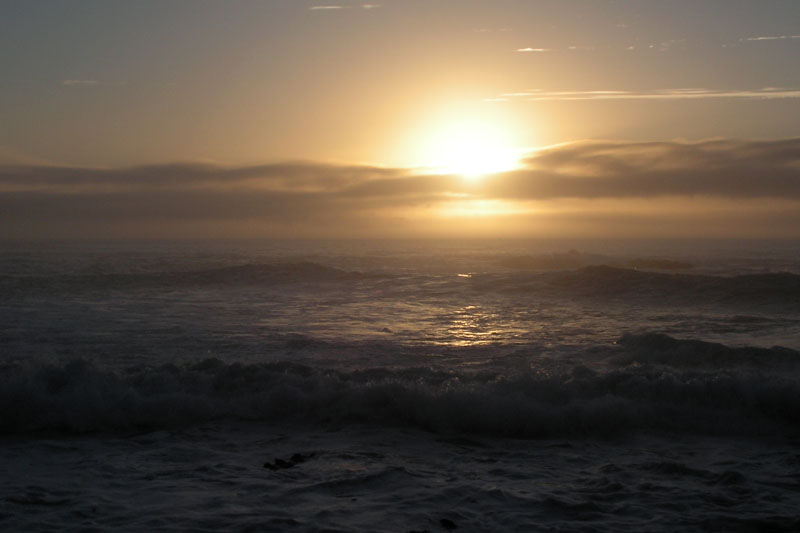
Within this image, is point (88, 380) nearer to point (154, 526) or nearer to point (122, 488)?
point (122, 488)

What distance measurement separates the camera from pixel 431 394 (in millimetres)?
8812

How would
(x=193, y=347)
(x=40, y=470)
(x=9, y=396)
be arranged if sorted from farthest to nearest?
(x=193, y=347)
(x=9, y=396)
(x=40, y=470)

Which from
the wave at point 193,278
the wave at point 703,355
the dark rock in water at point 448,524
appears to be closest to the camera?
the dark rock in water at point 448,524

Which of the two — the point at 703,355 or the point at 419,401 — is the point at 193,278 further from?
the point at 703,355

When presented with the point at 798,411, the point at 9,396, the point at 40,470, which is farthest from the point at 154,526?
the point at 798,411

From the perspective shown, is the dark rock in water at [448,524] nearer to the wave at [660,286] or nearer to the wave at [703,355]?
the wave at [703,355]

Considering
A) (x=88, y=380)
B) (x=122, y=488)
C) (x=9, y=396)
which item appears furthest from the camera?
(x=88, y=380)

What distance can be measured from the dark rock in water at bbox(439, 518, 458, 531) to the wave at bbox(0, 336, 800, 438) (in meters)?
2.82

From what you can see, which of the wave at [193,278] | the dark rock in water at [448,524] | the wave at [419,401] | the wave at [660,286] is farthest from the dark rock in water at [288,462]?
the wave at [193,278]

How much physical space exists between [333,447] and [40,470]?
3.10 metres

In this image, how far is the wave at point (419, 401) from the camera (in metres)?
8.16

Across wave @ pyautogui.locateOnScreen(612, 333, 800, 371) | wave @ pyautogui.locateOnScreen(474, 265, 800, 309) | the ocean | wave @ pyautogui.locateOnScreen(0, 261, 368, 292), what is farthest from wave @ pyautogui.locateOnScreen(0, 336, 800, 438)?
wave @ pyautogui.locateOnScreen(0, 261, 368, 292)

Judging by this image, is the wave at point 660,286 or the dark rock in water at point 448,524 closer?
the dark rock in water at point 448,524

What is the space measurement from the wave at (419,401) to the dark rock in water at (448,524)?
282 cm
